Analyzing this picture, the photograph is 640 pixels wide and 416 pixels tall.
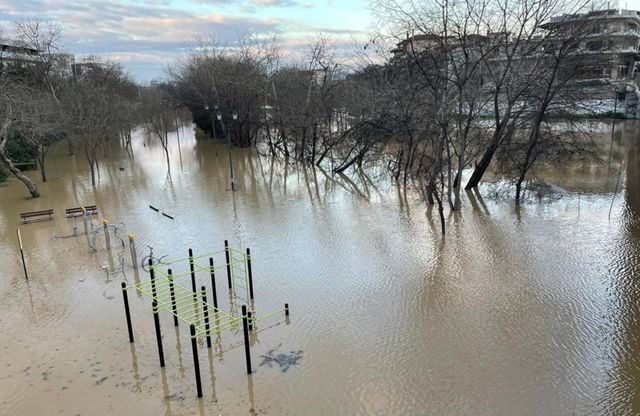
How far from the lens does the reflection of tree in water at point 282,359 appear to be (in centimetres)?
889

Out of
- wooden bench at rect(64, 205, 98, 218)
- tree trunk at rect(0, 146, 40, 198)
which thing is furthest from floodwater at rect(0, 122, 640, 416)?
tree trunk at rect(0, 146, 40, 198)

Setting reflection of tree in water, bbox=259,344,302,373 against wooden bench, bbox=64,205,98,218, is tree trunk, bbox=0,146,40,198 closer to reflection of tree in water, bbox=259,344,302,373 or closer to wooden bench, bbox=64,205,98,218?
wooden bench, bbox=64,205,98,218

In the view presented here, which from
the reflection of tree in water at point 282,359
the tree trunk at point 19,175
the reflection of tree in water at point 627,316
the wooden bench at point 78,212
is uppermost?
the tree trunk at point 19,175

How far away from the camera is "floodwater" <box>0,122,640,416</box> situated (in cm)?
805

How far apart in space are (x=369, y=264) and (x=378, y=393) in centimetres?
573

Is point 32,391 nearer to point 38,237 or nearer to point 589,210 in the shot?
point 38,237

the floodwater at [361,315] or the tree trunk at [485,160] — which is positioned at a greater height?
the tree trunk at [485,160]

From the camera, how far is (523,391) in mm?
8023

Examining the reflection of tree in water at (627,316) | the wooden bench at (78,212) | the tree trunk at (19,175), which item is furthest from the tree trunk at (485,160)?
the tree trunk at (19,175)

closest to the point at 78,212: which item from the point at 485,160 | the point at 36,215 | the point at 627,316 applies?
the point at 36,215

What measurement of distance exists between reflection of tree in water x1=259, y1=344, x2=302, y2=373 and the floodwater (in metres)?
0.09

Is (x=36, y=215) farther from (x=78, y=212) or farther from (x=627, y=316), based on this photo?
(x=627, y=316)

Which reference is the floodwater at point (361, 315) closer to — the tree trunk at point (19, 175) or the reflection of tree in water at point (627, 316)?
the reflection of tree in water at point (627, 316)

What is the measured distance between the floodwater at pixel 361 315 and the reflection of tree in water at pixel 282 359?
9 centimetres
